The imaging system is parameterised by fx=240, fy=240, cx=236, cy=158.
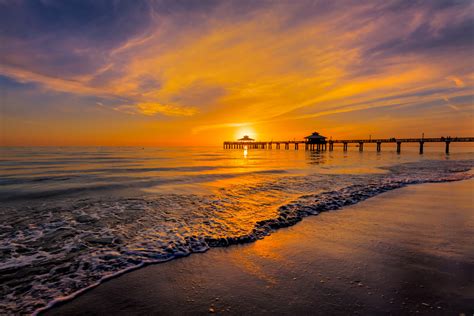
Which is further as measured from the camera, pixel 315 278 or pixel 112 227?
pixel 112 227

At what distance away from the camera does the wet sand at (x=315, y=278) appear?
3.18 metres

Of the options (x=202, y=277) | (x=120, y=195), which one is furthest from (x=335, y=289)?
(x=120, y=195)

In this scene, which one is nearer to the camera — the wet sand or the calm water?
the wet sand


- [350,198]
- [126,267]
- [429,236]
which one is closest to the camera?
[126,267]

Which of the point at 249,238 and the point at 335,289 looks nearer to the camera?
the point at 335,289

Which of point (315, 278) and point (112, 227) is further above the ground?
point (315, 278)

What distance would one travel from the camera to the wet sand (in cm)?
318

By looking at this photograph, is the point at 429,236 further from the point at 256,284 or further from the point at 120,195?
the point at 120,195

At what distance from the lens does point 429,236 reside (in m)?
5.63

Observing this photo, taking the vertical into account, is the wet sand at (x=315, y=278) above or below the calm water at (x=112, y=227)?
above

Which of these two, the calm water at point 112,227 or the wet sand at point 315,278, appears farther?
the calm water at point 112,227

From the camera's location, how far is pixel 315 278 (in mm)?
3816

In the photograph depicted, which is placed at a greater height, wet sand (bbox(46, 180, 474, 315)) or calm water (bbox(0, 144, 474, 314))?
wet sand (bbox(46, 180, 474, 315))

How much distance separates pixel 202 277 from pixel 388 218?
6060 millimetres
